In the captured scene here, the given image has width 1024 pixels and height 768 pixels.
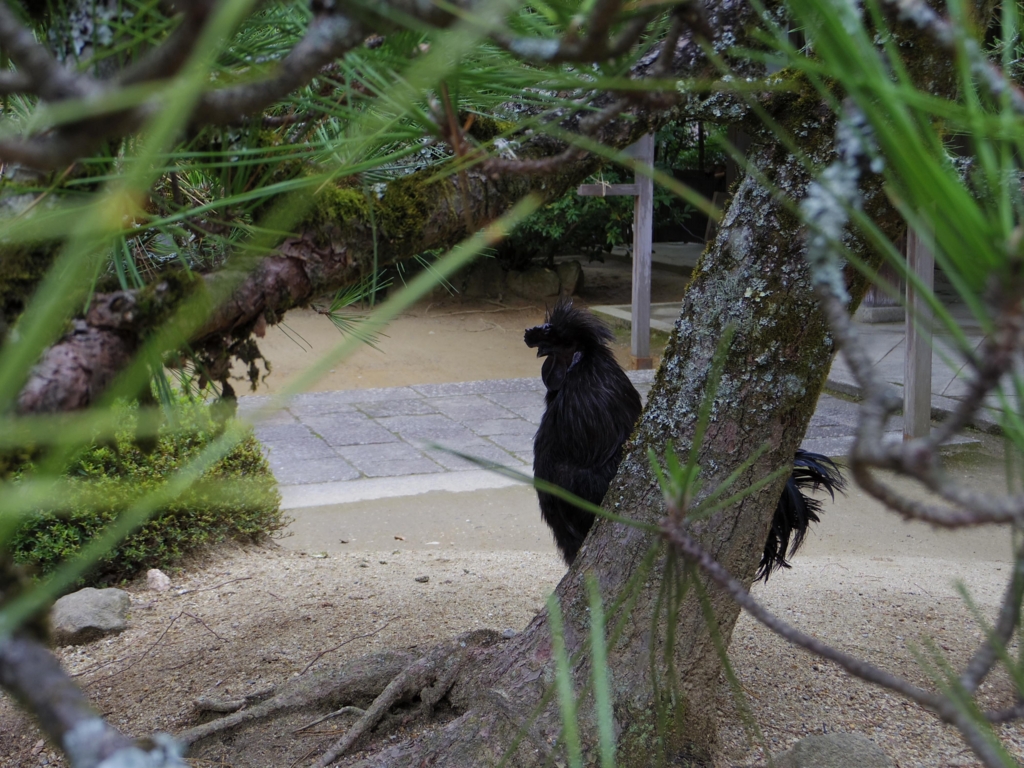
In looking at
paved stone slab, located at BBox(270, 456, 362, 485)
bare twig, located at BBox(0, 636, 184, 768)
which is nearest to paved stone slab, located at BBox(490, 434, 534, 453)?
paved stone slab, located at BBox(270, 456, 362, 485)

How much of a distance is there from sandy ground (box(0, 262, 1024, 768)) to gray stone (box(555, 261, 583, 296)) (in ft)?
23.9

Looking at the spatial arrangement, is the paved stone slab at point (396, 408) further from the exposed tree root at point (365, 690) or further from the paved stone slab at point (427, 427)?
the exposed tree root at point (365, 690)

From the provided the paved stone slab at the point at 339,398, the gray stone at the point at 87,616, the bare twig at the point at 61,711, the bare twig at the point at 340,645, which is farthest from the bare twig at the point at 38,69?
the paved stone slab at the point at 339,398

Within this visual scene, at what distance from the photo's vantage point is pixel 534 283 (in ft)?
39.8

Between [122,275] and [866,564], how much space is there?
3748mm

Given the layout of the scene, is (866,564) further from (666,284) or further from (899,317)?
(666,284)

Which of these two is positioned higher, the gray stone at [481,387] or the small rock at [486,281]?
the small rock at [486,281]

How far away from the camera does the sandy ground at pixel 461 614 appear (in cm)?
235

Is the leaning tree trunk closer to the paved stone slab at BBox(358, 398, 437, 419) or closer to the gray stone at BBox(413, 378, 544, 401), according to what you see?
the paved stone slab at BBox(358, 398, 437, 419)

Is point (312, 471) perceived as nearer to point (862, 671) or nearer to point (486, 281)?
point (862, 671)

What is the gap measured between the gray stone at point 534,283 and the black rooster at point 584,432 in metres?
8.82

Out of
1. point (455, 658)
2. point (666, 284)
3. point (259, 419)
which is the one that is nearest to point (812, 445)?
point (455, 658)

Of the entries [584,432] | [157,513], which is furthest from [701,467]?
[157,513]

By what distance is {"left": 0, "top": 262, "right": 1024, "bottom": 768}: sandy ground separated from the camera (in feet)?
7.70
